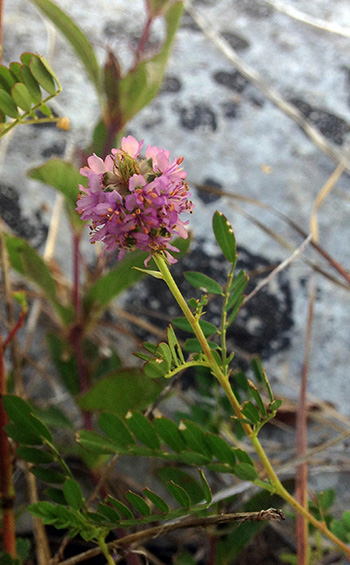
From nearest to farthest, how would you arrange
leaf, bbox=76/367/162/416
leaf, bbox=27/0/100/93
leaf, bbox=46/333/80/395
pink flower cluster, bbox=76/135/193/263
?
pink flower cluster, bbox=76/135/193/263 < leaf, bbox=76/367/162/416 < leaf, bbox=27/0/100/93 < leaf, bbox=46/333/80/395

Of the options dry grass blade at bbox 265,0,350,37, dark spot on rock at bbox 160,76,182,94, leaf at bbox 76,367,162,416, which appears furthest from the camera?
dry grass blade at bbox 265,0,350,37

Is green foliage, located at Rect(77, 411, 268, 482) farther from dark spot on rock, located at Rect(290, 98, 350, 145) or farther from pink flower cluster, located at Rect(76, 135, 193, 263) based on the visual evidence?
dark spot on rock, located at Rect(290, 98, 350, 145)

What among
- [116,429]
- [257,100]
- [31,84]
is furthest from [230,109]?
[116,429]

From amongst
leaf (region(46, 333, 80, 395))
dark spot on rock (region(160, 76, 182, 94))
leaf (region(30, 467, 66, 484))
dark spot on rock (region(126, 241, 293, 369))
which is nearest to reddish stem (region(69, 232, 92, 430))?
leaf (region(46, 333, 80, 395))

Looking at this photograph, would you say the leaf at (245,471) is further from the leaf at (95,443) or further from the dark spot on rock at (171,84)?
the dark spot on rock at (171,84)

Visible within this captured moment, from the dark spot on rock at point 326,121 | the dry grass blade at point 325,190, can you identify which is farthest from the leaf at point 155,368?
the dark spot on rock at point 326,121

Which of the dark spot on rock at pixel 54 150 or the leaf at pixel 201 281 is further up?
the leaf at pixel 201 281

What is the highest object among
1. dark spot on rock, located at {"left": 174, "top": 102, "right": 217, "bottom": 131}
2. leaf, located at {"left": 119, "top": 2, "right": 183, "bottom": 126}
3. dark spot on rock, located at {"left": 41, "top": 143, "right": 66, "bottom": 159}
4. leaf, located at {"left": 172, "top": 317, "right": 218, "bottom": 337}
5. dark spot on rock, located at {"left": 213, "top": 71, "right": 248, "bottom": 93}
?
leaf, located at {"left": 119, "top": 2, "right": 183, "bottom": 126}
